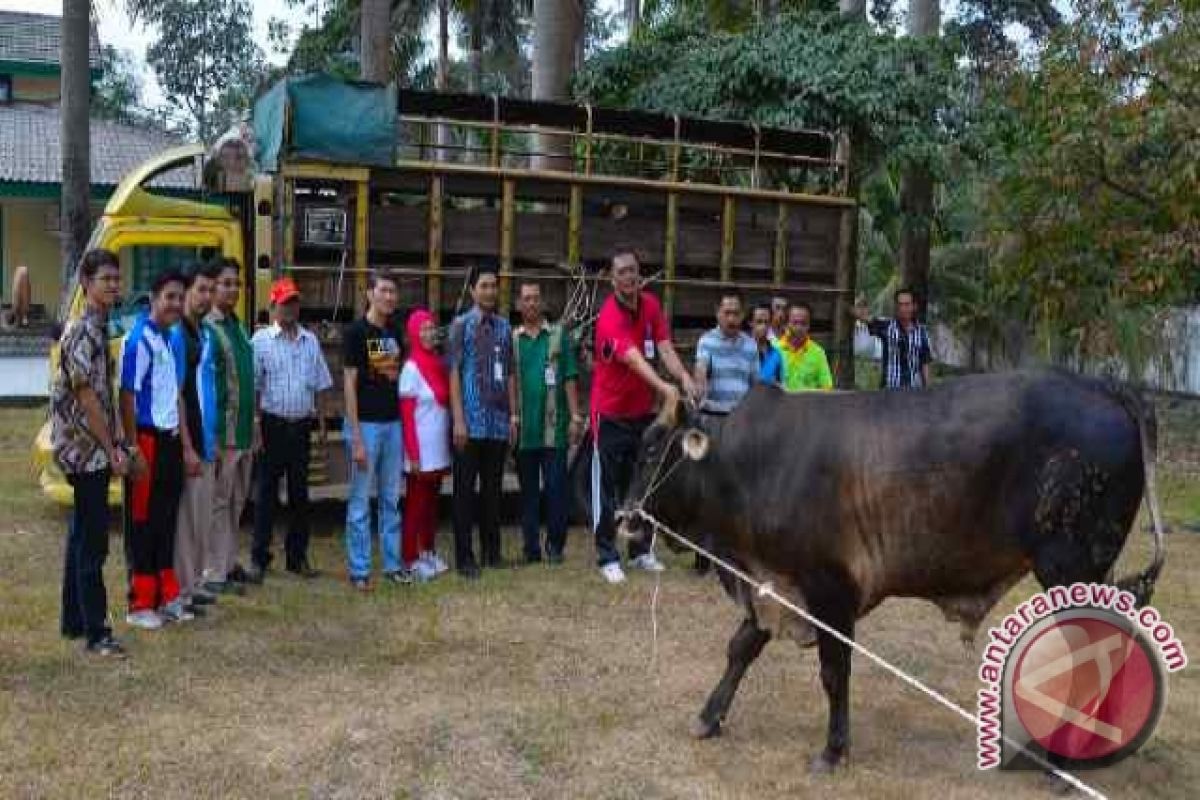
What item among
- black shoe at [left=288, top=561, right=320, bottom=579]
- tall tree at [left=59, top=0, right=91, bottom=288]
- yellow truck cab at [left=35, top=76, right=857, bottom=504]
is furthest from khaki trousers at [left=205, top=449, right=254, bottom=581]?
tall tree at [left=59, top=0, right=91, bottom=288]

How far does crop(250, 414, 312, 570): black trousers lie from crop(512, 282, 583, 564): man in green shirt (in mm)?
1331

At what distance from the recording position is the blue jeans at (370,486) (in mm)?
7086

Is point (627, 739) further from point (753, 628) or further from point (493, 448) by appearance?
point (493, 448)

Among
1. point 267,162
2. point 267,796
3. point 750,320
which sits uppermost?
point 267,162

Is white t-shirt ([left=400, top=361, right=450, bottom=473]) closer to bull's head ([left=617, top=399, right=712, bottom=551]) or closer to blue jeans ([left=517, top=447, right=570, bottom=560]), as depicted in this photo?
blue jeans ([left=517, top=447, right=570, bottom=560])

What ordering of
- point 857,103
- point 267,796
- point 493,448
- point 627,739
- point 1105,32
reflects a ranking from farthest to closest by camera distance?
point 857,103 → point 1105,32 → point 493,448 → point 627,739 → point 267,796

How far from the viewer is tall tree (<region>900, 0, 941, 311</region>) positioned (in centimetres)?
1437

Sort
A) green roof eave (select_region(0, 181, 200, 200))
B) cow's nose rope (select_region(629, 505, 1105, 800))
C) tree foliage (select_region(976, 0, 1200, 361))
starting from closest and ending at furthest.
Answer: cow's nose rope (select_region(629, 505, 1105, 800)) → tree foliage (select_region(976, 0, 1200, 361)) → green roof eave (select_region(0, 181, 200, 200))

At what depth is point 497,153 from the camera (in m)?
8.73

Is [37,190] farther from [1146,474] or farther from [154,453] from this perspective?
[1146,474]

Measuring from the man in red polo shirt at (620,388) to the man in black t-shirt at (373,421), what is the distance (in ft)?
3.79

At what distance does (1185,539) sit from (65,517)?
7978 millimetres

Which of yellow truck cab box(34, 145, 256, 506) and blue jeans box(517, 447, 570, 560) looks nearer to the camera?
blue jeans box(517, 447, 570, 560)

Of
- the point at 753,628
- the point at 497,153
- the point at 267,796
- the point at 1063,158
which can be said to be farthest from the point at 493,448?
the point at 1063,158
